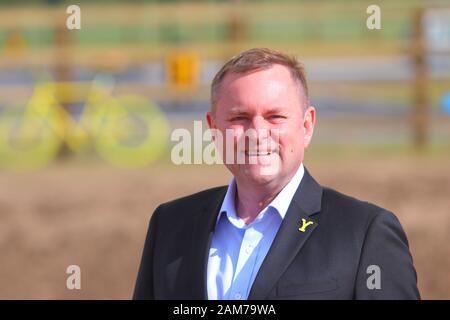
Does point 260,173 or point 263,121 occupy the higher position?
point 263,121

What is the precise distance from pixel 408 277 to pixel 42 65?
32.4 ft

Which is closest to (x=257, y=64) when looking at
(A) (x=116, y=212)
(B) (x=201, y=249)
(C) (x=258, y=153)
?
(C) (x=258, y=153)

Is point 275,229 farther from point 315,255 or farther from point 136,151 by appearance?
point 136,151

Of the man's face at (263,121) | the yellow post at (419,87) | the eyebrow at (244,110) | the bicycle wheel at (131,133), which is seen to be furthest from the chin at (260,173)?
the yellow post at (419,87)

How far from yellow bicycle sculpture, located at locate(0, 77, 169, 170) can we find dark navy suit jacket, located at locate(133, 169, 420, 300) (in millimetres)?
8011

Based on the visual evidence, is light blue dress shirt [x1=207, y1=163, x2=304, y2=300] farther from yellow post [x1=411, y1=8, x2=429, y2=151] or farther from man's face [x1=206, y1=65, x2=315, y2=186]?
yellow post [x1=411, y1=8, x2=429, y2=151]

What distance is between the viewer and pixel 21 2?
32.9 m

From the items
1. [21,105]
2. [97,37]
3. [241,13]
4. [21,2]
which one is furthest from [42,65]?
[21,2]

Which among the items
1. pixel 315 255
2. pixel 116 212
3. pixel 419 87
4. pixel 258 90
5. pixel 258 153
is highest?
pixel 258 90

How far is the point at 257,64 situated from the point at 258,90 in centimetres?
7

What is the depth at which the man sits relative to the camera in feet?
6.53

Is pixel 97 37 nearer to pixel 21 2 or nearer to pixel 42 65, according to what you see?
pixel 21 2

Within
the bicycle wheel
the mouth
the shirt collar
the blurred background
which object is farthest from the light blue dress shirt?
the bicycle wheel

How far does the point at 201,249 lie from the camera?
2105 millimetres
